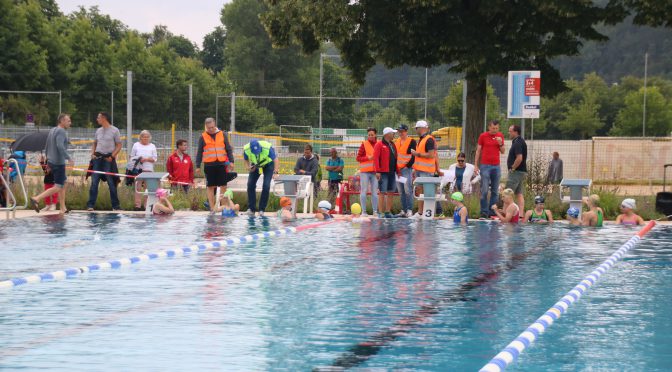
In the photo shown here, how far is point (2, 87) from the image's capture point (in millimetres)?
61281

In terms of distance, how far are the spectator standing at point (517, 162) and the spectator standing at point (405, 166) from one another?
1883mm

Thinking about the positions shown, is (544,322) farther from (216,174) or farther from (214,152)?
(216,174)

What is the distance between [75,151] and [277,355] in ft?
111

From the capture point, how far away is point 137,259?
1290 centimetres

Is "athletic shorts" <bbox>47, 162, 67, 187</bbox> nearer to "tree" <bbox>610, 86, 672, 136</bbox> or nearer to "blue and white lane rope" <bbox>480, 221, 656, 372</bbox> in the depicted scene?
"blue and white lane rope" <bbox>480, 221, 656, 372</bbox>

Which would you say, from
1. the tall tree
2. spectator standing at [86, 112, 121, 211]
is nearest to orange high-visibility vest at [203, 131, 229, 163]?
spectator standing at [86, 112, 121, 211]

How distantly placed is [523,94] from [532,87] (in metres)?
0.25

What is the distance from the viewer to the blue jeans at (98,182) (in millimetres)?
20422

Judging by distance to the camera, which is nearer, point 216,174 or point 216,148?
point 216,148

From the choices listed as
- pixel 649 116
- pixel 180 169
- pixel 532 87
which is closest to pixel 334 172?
pixel 180 169

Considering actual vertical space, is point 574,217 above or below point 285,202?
below

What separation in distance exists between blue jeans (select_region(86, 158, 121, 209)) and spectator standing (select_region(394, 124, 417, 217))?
226 inches

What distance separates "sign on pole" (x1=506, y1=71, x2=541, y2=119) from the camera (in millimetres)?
21203

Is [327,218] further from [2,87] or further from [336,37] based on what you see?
[2,87]
